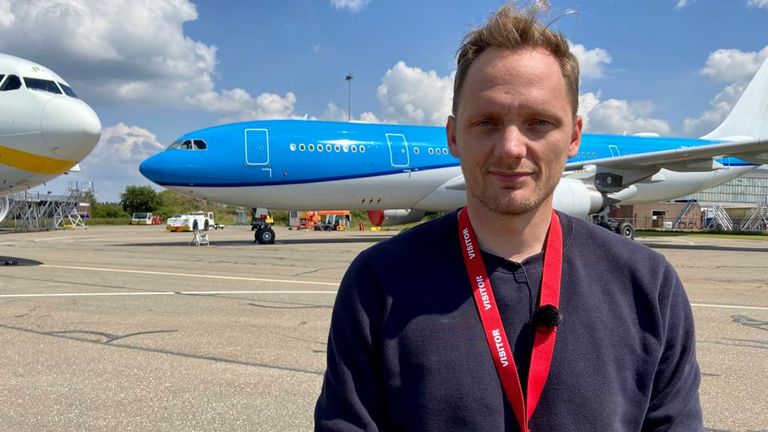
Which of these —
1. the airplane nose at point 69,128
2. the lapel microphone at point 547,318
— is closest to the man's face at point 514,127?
the lapel microphone at point 547,318

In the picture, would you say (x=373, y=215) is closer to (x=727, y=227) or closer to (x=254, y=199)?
(x=254, y=199)

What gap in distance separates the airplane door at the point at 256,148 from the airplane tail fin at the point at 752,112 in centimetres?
2101

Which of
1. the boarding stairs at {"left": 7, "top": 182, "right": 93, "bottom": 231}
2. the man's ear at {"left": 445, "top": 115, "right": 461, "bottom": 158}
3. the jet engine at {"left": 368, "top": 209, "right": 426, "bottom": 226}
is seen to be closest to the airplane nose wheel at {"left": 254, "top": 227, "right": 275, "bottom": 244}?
the jet engine at {"left": 368, "top": 209, "right": 426, "bottom": 226}

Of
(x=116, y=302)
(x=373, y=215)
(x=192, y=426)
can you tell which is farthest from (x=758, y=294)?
(x=373, y=215)

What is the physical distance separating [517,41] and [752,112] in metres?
28.6

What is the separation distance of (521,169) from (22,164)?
1108cm

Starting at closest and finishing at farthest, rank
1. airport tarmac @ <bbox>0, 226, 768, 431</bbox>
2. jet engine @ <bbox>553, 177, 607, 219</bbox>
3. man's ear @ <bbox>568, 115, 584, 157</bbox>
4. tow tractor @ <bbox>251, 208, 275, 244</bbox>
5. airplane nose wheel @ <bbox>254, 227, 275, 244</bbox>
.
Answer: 1. man's ear @ <bbox>568, 115, 584, 157</bbox>
2. airport tarmac @ <bbox>0, 226, 768, 431</bbox>
3. jet engine @ <bbox>553, 177, 607, 219</bbox>
4. tow tractor @ <bbox>251, 208, 275, 244</bbox>
5. airplane nose wheel @ <bbox>254, 227, 275, 244</bbox>

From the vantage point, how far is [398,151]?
1742 cm

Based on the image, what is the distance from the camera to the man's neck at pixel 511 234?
1486 mm

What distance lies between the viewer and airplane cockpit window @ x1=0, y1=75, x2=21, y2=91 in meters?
9.91

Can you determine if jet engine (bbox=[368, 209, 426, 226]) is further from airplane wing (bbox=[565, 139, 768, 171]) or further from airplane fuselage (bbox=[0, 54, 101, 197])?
airplane fuselage (bbox=[0, 54, 101, 197])

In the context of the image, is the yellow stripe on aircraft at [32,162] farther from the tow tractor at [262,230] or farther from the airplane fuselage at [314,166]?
the tow tractor at [262,230]

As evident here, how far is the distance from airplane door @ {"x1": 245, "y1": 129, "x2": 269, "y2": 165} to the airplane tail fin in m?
21.0

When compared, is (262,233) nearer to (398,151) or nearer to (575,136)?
(398,151)
